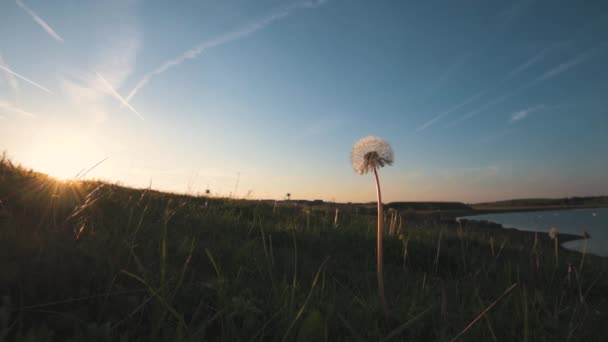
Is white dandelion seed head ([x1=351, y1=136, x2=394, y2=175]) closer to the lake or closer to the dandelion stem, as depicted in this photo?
the dandelion stem

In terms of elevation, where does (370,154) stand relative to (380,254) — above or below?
above

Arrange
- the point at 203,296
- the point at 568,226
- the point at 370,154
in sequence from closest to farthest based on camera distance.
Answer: the point at 203,296
the point at 370,154
the point at 568,226

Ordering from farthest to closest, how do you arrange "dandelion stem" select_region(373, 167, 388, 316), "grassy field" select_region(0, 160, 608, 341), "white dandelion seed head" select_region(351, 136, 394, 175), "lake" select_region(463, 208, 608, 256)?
1. "lake" select_region(463, 208, 608, 256)
2. "white dandelion seed head" select_region(351, 136, 394, 175)
3. "dandelion stem" select_region(373, 167, 388, 316)
4. "grassy field" select_region(0, 160, 608, 341)

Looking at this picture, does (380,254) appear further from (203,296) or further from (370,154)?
(203,296)

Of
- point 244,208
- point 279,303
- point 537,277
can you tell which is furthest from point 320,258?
point 244,208

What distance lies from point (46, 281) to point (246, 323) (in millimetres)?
1230

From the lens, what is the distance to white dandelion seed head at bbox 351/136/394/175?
243cm

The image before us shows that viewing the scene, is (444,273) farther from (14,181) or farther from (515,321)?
(14,181)

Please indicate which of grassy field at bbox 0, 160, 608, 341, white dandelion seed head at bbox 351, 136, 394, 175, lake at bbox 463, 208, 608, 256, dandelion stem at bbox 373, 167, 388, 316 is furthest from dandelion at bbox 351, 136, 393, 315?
lake at bbox 463, 208, 608, 256

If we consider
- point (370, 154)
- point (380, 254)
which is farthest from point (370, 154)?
point (380, 254)

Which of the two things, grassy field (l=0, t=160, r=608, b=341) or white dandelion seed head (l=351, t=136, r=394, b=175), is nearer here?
grassy field (l=0, t=160, r=608, b=341)

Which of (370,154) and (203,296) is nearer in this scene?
(203,296)

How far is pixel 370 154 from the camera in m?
2.45

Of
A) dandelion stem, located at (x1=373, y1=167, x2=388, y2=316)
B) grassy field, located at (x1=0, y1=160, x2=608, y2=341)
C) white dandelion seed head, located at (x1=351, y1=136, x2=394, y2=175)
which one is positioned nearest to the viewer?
grassy field, located at (x1=0, y1=160, x2=608, y2=341)
